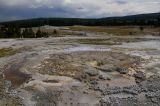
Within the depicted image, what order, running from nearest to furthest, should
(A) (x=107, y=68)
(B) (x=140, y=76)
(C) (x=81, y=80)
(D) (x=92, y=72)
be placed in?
(C) (x=81, y=80) → (B) (x=140, y=76) → (D) (x=92, y=72) → (A) (x=107, y=68)

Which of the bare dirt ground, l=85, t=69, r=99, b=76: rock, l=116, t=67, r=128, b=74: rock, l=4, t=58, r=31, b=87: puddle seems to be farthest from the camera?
l=116, t=67, r=128, b=74: rock

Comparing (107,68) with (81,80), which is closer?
(81,80)

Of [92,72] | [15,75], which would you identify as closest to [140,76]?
[92,72]

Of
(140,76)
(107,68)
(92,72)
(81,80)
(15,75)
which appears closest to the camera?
(81,80)

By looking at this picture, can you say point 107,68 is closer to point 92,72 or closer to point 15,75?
point 92,72

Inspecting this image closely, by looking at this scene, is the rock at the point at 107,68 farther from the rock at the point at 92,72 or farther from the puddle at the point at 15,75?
the puddle at the point at 15,75

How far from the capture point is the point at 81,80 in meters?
27.9

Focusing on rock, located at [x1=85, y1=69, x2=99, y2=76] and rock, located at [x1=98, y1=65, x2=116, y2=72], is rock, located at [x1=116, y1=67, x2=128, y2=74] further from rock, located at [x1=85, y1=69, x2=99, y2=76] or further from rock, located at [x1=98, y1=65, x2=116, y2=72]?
rock, located at [x1=85, y1=69, x2=99, y2=76]

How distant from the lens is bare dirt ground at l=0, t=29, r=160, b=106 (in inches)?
926

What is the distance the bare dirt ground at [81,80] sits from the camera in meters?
23.5

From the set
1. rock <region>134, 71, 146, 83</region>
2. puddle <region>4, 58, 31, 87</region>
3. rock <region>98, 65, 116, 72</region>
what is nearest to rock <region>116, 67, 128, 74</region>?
rock <region>98, 65, 116, 72</region>

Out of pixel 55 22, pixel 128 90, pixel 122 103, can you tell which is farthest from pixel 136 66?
pixel 55 22

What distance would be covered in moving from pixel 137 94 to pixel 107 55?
1330 cm

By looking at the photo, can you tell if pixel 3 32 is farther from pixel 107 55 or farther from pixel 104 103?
pixel 104 103
